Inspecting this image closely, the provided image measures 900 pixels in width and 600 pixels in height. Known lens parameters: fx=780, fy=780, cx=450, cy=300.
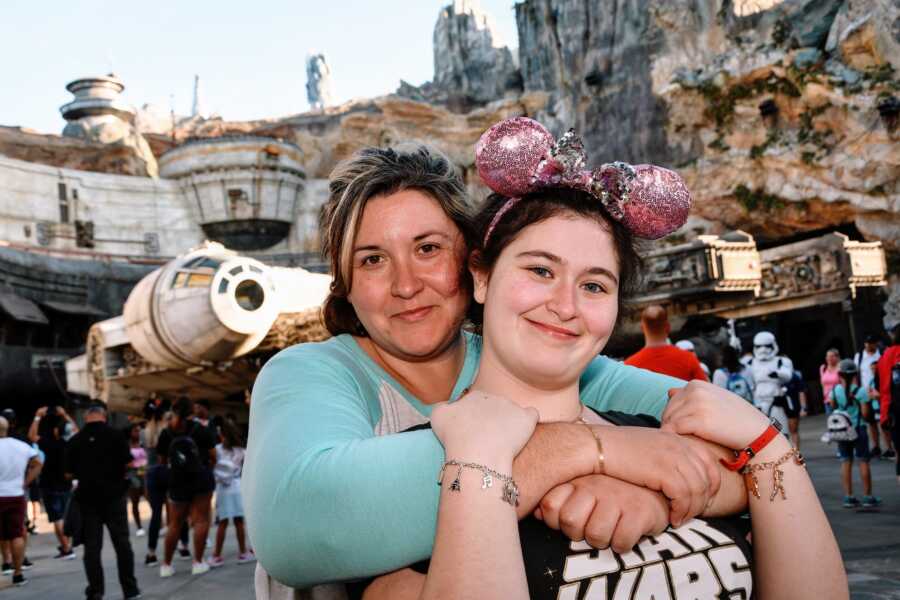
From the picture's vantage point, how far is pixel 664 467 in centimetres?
154

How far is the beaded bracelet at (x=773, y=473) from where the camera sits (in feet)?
5.47

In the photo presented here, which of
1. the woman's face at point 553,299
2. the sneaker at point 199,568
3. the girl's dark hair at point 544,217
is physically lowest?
the sneaker at point 199,568

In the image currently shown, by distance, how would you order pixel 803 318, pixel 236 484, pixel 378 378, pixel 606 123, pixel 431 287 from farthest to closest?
1. pixel 606 123
2. pixel 803 318
3. pixel 236 484
4. pixel 431 287
5. pixel 378 378

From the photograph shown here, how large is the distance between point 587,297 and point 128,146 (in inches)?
1985

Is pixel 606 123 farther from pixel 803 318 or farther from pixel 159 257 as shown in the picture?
pixel 159 257

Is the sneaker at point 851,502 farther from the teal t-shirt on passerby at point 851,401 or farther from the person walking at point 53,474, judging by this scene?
the person walking at point 53,474

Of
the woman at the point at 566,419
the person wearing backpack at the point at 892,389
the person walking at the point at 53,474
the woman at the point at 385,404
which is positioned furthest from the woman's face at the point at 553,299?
the person walking at the point at 53,474

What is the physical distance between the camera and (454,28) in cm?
6438

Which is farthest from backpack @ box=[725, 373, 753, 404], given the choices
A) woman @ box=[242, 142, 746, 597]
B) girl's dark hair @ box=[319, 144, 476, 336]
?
girl's dark hair @ box=[319, 144, 476, 336]

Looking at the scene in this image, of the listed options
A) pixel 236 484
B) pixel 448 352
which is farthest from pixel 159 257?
pixel 448 352

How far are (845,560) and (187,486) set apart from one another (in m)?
6.87

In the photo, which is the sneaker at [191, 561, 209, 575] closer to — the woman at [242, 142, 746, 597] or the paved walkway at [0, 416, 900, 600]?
the paved walkway at [0, 416, 900, 600]

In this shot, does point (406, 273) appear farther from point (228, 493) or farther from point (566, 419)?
point (228, 493)

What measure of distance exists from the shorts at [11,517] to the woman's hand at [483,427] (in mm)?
10293
